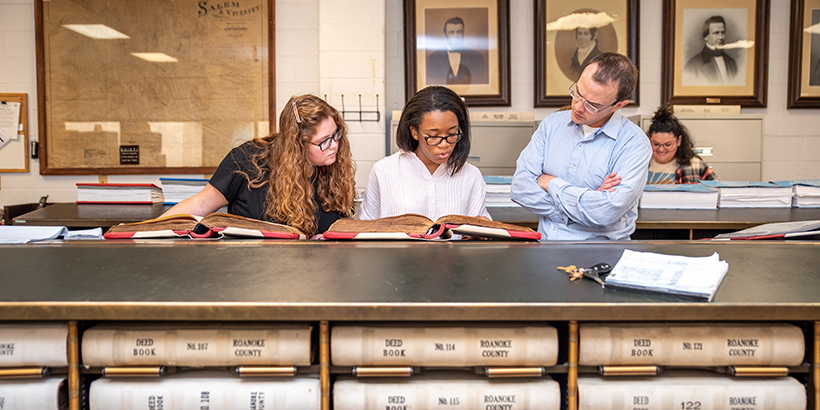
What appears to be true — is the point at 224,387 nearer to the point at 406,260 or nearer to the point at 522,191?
the point at 406,260

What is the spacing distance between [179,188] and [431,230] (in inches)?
77.8

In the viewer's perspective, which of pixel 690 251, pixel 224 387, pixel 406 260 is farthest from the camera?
pixel 690 251

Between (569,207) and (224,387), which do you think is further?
(569,207)

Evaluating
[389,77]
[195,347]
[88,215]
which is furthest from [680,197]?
[88,215]

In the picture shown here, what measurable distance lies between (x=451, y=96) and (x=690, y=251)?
3.15 feet

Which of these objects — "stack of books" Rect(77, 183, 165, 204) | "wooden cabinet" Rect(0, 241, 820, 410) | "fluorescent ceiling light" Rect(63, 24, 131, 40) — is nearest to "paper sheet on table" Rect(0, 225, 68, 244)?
"wooden cabinet" Rect(0, 241, 820, 410)

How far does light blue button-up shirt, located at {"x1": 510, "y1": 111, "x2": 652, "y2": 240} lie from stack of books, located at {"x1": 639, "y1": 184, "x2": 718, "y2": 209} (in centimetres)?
88

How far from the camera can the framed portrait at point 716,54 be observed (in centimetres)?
386

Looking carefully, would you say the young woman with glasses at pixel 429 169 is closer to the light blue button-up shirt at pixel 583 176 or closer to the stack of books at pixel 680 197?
the light blue button-up shirt at pixel 583 176

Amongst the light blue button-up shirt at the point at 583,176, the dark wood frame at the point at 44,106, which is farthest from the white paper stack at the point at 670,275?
the dark wood frame at the point at 44,106

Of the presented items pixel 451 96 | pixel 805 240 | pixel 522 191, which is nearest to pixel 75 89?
pixel 451 96

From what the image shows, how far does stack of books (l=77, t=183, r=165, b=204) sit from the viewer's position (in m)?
2.92

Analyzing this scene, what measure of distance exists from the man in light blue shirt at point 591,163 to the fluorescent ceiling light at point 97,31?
12.0 feet

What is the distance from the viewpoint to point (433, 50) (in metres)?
3.91
